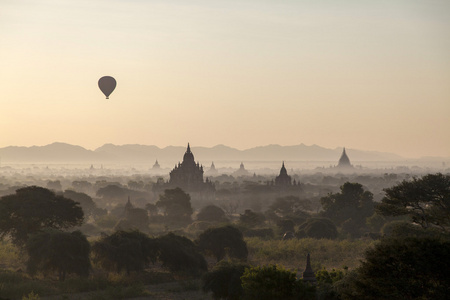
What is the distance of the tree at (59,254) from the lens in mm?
40625

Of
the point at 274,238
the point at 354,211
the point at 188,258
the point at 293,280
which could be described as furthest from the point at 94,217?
the point at 293,280

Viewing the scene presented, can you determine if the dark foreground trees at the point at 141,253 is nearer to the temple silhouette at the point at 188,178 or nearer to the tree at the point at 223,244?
the tree at the point at 223,244

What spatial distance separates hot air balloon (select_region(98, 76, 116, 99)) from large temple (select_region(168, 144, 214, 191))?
180 ft

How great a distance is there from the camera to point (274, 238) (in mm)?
68625

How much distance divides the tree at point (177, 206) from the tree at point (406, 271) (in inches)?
2598

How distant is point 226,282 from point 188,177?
100052 millimetres

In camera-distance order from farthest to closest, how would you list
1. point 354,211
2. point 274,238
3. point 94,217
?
point 94,217
point 354,211
point 274,238

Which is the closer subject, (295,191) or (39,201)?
(39,201)

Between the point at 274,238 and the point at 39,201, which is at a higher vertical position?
the point at 39,201

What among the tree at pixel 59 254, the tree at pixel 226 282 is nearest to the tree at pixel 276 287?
the tree at pixel 226 282

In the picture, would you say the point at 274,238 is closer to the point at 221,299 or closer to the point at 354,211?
the point at 354,211

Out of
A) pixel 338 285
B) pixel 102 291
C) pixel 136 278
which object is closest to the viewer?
pixel 338 285

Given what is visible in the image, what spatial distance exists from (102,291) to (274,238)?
3373cm

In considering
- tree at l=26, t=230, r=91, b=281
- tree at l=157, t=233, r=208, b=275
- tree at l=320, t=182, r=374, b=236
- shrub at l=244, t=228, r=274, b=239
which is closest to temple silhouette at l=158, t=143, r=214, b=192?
tree at l=320, t=182, r=374, b=236
